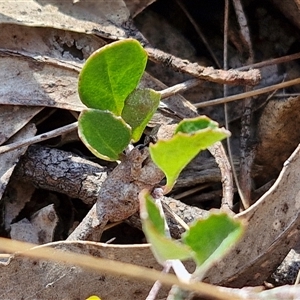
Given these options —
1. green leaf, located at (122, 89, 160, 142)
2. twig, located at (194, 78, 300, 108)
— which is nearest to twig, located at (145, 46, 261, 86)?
twig, located at (194, 78, 300, 108)

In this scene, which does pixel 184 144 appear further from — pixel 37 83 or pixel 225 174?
pixel 37 83

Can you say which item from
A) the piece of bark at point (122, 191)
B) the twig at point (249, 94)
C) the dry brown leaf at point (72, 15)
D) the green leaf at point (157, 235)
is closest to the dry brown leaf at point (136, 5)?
the dry brown leaf at point (72, 15)

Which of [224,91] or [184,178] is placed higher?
[224,91]

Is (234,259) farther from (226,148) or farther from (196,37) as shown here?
(196,37)

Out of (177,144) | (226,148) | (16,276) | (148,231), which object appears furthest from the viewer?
(226,148)

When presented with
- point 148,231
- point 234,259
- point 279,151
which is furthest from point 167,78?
point 148,231
